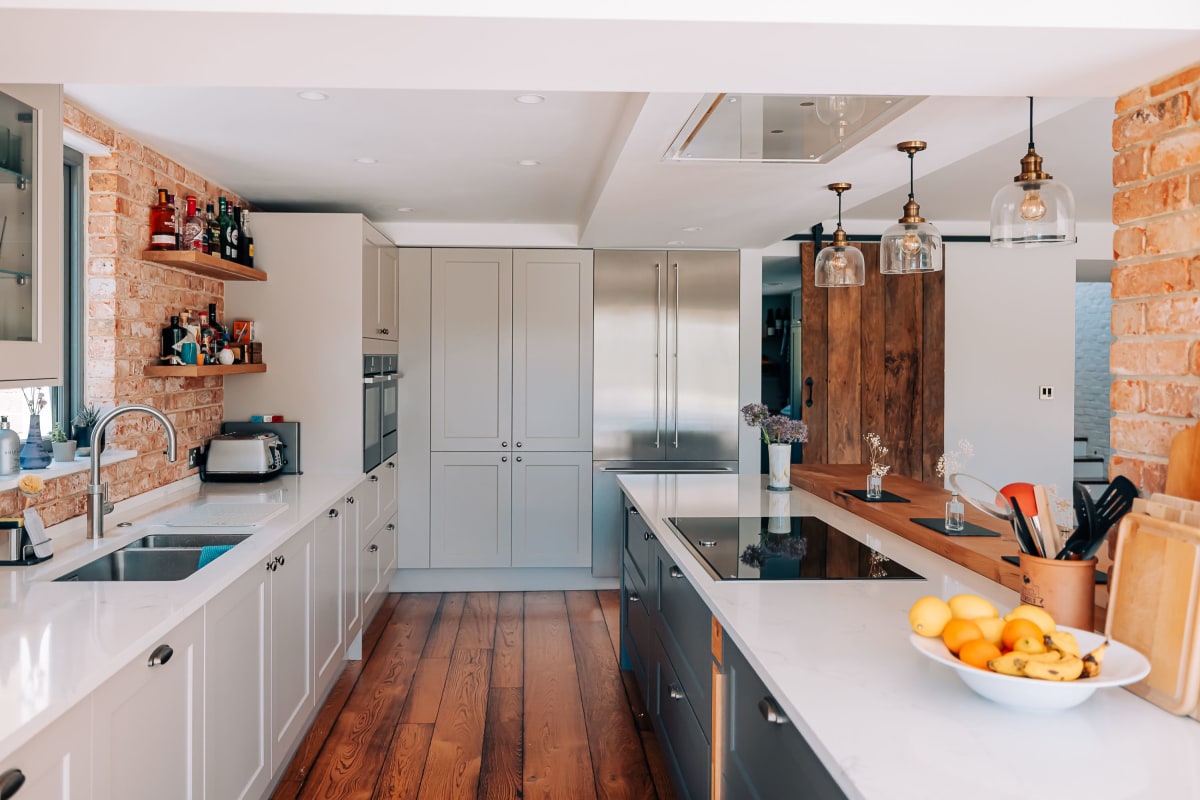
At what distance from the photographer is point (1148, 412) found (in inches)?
64.9

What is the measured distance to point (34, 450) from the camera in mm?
2676

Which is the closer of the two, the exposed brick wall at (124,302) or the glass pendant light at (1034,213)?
the glass pendant light at (1034,213)

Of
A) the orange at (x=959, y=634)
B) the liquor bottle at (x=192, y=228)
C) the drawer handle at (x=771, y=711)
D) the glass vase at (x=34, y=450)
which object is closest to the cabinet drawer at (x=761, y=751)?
the drawer handle at (x=771, y=711)

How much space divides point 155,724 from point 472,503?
3.53 meters

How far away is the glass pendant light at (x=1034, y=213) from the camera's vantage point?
6.00 ft

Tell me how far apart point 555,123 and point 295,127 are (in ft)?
3.28

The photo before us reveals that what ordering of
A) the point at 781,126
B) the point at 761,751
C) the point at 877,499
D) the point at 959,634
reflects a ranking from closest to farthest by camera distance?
the point at 959,634 < the point at 761,751 < the point at 781,126 < the point at 877,499

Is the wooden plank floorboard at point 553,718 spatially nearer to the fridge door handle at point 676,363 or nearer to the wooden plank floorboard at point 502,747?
the wooden plank floorboard at point 502,747

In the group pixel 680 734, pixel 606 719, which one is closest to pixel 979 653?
pixel 680 734

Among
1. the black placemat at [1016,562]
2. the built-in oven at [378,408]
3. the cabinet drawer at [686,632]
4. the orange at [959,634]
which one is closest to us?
the orange at [959,634]

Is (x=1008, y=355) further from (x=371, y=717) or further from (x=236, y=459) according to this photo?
(x=236, y=459)

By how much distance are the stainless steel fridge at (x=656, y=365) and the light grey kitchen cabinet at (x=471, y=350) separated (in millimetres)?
593

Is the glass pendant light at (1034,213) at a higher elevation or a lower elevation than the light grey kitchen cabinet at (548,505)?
higher

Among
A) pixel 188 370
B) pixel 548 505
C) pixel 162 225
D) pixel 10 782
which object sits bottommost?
pixel 548 505
